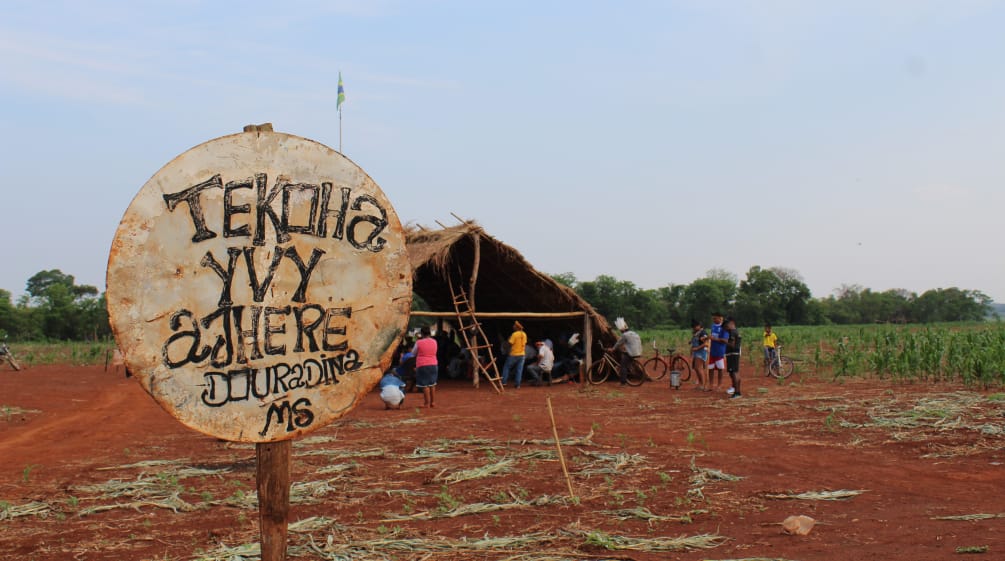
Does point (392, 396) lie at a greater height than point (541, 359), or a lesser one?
lesser

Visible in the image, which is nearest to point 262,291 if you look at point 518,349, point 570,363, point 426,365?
point 426,365

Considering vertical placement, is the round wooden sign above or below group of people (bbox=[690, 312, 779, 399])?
above

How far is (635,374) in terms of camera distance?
20.0 meters

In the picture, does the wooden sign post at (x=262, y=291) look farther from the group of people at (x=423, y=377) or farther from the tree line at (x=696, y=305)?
the tree line at (x=696, y=305)

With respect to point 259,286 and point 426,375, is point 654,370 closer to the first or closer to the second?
point 426,375

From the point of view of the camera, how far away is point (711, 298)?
6838 cm

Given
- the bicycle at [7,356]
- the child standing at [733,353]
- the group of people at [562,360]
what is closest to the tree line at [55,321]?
the bicycle at [7,356]

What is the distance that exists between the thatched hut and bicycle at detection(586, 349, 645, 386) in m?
0.41

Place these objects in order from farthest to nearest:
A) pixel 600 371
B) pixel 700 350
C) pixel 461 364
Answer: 1. pixel 461 364
2. pixel 600 371
3. pixel 700 350

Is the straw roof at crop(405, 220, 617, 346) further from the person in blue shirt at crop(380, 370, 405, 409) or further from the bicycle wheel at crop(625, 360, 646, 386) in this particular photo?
the person in blue shirt at crop(380, 370, 405, 409)

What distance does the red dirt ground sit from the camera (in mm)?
6020

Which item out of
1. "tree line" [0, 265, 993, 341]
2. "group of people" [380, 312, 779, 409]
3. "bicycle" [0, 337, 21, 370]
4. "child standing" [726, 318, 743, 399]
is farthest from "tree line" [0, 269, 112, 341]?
"child standing" [726, 318, 743, 399]

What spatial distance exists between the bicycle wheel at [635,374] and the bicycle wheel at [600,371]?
62 cm

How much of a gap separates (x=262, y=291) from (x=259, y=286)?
0.8 inches
